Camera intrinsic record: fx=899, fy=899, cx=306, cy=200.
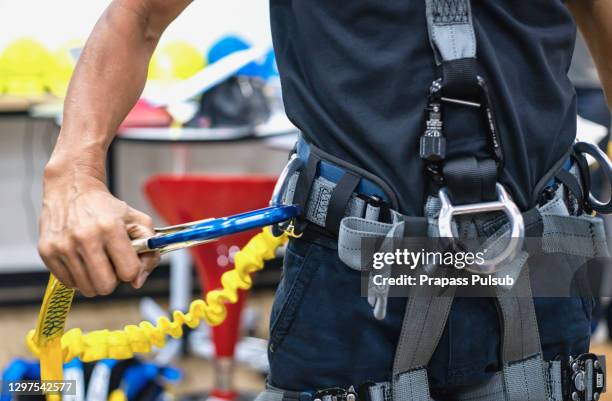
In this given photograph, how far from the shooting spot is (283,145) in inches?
131

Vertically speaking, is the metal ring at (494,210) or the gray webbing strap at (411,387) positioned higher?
the metal ring at (494,210)

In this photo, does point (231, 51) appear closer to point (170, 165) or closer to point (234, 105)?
point (234, 105)

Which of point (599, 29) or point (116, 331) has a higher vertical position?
point (599, 29)

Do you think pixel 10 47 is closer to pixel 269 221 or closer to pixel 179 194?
pixel 179 194

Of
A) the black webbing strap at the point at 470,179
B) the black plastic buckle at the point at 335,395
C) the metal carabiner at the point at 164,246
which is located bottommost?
the black plastic buckle at the point at 335,395

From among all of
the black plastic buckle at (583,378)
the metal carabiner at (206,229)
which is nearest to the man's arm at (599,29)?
the black plastic buckle at (583,378)

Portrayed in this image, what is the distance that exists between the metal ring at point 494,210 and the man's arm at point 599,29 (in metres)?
0.36

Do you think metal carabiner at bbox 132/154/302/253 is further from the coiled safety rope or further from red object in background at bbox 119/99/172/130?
red object in background at bbox 119/99/172/130

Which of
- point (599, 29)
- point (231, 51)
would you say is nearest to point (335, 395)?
point (599, 29)

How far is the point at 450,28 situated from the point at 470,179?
7.1 inches

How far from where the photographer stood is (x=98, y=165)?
106cm

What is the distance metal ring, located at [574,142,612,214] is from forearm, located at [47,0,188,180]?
582 millimetres

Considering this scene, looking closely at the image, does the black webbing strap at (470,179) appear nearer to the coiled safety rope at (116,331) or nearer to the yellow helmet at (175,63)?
the coiled safety rope at (116,331)

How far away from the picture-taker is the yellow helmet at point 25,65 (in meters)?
3.65
